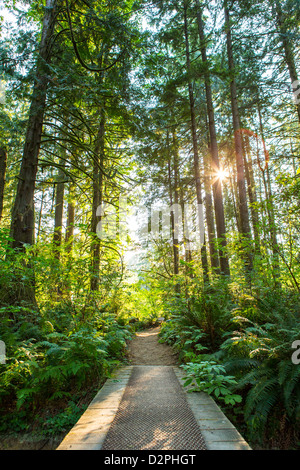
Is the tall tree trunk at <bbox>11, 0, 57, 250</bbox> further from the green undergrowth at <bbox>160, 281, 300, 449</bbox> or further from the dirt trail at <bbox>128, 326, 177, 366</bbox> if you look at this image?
the green undergrowth at <bbox>160, 281, 300, 449</bbox>

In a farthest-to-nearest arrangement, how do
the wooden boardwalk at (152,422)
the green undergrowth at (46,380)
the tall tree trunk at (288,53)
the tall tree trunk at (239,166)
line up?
the tall tree trunk at (288,53) → the tall tree trunk at (239,166) → the green undergrowth at (46,380) → the wooden boardwalk at (152,422)

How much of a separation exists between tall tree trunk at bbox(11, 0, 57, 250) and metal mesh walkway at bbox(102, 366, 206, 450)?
3.79 m

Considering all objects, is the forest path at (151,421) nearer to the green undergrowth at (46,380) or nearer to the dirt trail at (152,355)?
the green undergrowth at (46,380)

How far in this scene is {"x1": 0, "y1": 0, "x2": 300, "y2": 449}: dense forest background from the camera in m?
2.93

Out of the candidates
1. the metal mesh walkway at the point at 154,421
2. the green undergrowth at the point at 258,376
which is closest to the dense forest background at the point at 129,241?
the green undergrowth at the point at 258,376

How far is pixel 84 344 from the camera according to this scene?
11.4 ft

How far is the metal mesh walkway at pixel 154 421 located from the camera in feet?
6.92

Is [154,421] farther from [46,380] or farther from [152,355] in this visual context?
[152,355]

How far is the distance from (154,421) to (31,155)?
5.87m

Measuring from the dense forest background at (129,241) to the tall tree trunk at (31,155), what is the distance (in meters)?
0.03

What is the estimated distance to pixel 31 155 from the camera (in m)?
5.73

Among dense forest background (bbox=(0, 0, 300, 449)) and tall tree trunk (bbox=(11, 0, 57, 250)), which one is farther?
tall tree trunk (bbox=(11, 0, 57, 250))

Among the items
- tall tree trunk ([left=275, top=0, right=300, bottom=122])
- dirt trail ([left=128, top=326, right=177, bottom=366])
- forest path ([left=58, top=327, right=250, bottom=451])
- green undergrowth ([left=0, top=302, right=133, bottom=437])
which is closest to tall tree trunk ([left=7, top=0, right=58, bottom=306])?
green undergrowth ([left=0, top=302, right=133, bottom=437])
